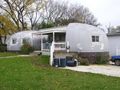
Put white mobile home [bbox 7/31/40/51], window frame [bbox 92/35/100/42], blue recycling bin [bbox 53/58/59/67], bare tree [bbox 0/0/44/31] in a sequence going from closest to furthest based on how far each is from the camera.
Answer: blue recycling bin [bbox 53/58/59/67] < window frame [bbox 92/35/100/42] < white mobile home [bbox 7/31/40/51] < bare tree [bbox 0/0/44/31]

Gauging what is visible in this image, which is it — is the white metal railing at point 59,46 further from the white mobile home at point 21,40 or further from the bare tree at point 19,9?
the bare tree at point 19,9

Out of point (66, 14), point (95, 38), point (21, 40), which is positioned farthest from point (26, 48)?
point (66, 14)

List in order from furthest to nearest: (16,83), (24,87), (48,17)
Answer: (48,17)
(16,83)
(24,87)

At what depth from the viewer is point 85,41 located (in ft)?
112

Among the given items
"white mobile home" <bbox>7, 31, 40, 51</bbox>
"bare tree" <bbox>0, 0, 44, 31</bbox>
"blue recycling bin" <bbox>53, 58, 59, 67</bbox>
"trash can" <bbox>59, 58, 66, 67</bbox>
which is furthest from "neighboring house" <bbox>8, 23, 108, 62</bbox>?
"bare tree" <bbox>0, 0, 44, 31</bbox>

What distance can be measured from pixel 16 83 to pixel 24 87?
113 centimetres

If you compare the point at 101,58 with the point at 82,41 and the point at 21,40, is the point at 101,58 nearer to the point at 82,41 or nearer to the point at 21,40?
the point at 82,41

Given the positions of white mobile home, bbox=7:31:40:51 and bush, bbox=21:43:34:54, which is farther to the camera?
white mobile home, bbox=7:31:40:51

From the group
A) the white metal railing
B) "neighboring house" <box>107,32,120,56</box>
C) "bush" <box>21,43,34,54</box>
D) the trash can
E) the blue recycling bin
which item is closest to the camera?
the blue recycling bin

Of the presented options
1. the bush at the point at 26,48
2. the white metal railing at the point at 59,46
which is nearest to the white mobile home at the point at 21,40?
the bush at the point at 26,48

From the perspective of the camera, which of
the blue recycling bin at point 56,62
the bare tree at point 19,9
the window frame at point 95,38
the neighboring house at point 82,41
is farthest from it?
the bare tree at point 19,9

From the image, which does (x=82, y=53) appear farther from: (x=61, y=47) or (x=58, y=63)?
(x=58, y=63)

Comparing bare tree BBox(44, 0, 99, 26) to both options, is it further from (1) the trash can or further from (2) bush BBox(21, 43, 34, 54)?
(1) the trash can

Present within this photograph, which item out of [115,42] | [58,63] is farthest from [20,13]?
[58,63]
